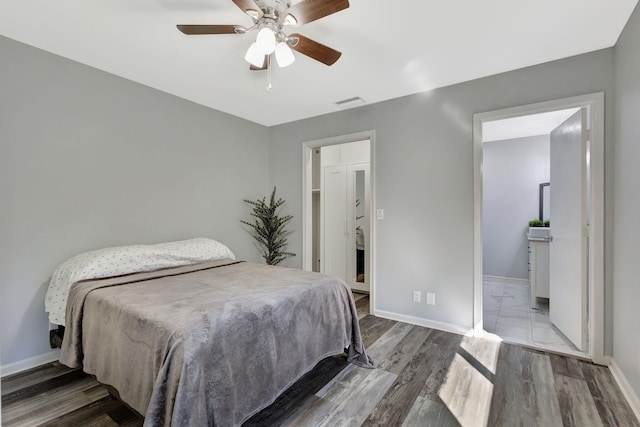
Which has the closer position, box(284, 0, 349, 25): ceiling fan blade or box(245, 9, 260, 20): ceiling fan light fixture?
box(284, 0, 349, 25): ceiling fan blade

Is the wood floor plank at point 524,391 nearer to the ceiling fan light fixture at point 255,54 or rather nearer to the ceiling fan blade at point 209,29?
the ceiling fan light fixture at point 255,54

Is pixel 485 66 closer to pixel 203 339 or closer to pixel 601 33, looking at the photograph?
pixel 601 33

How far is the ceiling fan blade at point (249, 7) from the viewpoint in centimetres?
153

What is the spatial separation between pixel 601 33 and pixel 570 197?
130 centimetres

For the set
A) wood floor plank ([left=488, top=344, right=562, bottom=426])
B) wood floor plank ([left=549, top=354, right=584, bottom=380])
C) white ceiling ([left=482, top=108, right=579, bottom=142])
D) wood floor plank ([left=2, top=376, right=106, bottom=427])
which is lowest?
wood floor plank ([left=2, top=376, right=106, bottom=427])

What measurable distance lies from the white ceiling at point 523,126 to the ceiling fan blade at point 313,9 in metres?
2.78

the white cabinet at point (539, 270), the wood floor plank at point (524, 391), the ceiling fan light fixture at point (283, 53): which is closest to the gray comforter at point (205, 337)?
the wood floor plank at point (524, 391)

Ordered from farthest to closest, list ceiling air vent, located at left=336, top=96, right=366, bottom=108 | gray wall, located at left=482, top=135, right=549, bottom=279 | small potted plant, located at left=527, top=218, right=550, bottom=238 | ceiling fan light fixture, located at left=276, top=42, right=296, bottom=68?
1. gray wall, located at left=482, top=135, right=549, bottom=279
2. small potted plant, located at left=527, top=218, right=550, bottom=238
3. ceiling air vent, located at left=336, top=96, right=366, bottom=108
4. ceiling fan light fixture, located at left=276, top=42, right=296, bottom=68

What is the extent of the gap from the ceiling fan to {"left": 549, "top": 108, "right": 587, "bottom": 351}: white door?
229cm

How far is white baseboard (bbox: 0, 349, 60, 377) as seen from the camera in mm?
2154

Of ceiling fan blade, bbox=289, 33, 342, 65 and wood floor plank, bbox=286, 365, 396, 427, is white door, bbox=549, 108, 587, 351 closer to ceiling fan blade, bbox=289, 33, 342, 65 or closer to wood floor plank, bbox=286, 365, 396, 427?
wood floor plank, bbox=286, 365, 396, 427

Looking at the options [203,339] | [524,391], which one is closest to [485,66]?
[524,391]

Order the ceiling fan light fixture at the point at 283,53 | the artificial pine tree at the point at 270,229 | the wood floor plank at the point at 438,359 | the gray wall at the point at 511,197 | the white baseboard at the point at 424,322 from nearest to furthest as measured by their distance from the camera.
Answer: the ceiling fan light fixture at the point at 283,53 < the wood floor plank at the point at 438,359 < the white baseboard at the point at 424,322 < the artificial pine tree at the point at 270,229 < the gray wall at the point at 511,197

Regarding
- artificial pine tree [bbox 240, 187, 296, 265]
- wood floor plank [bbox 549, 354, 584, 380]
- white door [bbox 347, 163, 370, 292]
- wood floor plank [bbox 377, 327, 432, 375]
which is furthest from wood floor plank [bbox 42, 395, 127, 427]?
white door [bbox 347, 163, 370, 292]
